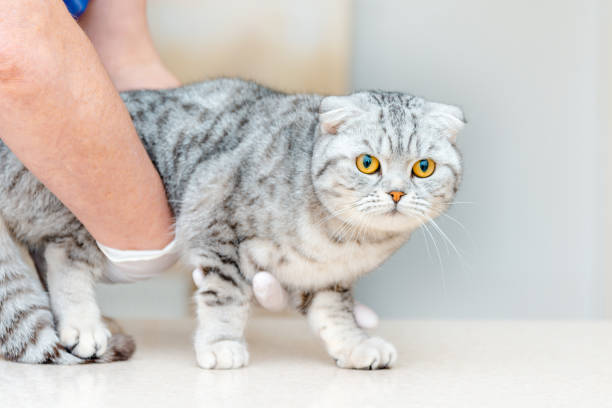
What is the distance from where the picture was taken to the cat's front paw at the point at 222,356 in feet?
4.18

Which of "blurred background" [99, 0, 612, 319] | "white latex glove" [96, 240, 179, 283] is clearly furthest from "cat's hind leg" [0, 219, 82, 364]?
"blurred background" [99, 0, 612, 319]

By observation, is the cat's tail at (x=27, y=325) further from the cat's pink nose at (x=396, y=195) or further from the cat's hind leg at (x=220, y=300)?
the cat's pink nose at (x=396, y=195)

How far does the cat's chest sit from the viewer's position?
1.36 metres

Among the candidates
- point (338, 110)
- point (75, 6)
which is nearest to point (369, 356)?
point (338, 110)

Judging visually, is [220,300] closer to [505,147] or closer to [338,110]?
[338,110]

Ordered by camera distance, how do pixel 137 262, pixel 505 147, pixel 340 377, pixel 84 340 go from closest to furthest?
pixel 340 377, pixel 84 340, pixel 137 262, pixel 505 147

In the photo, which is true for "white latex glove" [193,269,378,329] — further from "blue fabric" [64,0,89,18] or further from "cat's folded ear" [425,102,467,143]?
"blue fabric" [64,0,89,18]

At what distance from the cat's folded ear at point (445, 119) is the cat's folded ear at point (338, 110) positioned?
0.13 meters

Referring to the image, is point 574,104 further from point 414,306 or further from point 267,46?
point 267,46

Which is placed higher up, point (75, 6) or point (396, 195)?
point (75, 6)

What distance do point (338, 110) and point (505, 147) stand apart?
5.71 feet

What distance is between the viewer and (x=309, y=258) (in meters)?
1.36

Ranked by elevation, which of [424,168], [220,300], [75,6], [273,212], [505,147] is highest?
[75,6]

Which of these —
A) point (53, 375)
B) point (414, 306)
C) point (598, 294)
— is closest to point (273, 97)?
point (53, 375)
